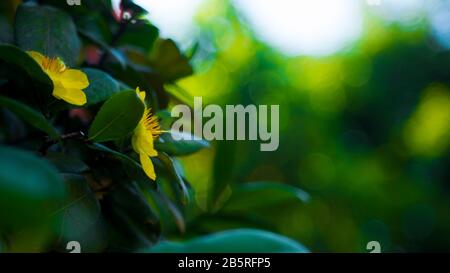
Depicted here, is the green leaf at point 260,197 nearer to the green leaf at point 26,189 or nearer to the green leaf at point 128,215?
the green leaf at point 128,215

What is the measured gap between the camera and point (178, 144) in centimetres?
65

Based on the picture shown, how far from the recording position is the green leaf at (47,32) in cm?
62

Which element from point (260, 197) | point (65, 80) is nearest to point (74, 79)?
point (65, 80)

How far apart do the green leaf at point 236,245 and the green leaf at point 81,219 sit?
57 millimetres

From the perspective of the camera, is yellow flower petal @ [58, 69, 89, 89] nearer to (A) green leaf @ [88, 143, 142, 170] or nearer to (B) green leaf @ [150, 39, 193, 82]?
(A) green leaf @ [88, 143, 142, 170]

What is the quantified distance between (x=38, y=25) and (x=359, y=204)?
6.37 ft

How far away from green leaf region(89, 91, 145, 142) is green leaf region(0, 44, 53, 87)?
0.20 ft

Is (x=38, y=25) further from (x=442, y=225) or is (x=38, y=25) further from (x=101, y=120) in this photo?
(x=442, y=225)

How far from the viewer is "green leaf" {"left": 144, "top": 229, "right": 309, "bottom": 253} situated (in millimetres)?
550

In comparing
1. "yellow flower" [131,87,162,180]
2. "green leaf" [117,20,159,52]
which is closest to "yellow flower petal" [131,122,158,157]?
"yellow flower" [131,87,162,180]

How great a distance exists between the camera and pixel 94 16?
75 cm

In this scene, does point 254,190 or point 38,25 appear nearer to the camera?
point 38,25

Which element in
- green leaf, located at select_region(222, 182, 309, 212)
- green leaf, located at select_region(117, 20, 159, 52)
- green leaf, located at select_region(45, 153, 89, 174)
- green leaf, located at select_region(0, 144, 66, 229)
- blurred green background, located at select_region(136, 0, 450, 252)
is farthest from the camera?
blurred green background, located at select_region(136, 0, 450, 252)
